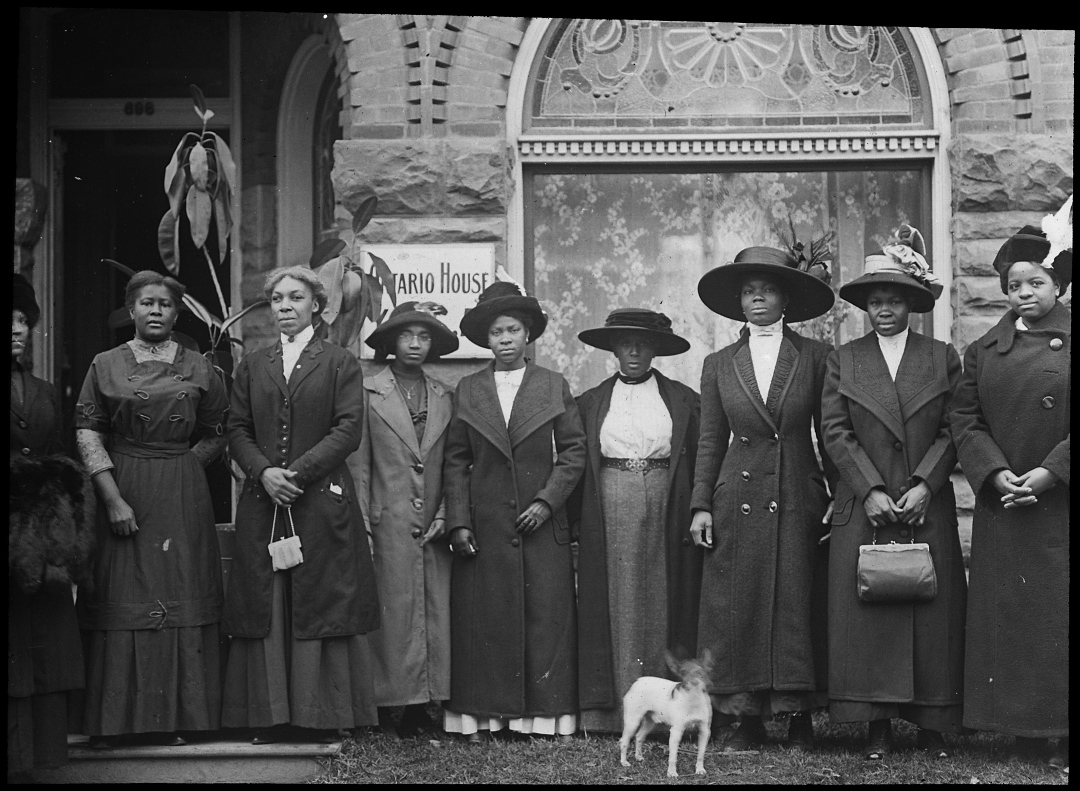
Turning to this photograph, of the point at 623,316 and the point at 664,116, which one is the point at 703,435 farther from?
the point at 664,116

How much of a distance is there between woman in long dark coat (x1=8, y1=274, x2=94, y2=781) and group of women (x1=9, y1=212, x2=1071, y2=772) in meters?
0.01

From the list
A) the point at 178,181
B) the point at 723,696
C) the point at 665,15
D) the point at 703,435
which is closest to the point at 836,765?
the point at 723,696

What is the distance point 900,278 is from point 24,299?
3.88m

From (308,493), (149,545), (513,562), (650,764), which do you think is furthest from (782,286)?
(149,545)

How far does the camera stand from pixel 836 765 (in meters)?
6.11

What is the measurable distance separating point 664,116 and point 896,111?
1286 mm

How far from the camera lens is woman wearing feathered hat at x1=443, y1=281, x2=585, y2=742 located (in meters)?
6.57

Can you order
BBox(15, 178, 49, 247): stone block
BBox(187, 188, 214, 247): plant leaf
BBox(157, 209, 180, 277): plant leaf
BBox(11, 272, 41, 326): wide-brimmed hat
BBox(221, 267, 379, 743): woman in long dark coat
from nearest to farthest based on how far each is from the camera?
BBox(11, 272, 41, 326): wide-brimmed hat → BBox(221, 267, 379, 743): woman in long dark coat → BBox(15, 178, 49, 247): stone block → BBox(157, 209, 180, 277): plant leaf → BBox(187, 188, 214, 247): plant leaf

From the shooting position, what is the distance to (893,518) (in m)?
6.17

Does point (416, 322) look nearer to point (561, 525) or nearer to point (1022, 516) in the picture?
point (561, 525)

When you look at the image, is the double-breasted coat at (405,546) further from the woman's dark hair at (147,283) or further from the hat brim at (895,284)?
the hat brim at (895,284)

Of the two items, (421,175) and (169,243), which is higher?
(421,175)

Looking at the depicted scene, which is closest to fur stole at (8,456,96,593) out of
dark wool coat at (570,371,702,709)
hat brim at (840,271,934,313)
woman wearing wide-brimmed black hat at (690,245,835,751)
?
dark wool coat at (570,371,702,709)

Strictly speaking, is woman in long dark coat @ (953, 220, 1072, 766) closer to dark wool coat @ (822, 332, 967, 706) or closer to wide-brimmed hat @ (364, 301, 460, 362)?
dark wool coat @ (822, 332, 967, 706)
